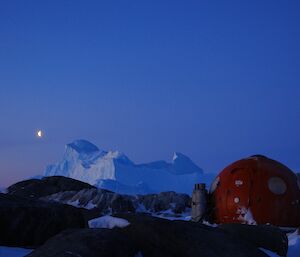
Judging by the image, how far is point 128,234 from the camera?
5.11 metres

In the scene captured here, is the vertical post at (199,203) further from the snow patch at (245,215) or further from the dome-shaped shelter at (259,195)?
the snow patch at (245,215)

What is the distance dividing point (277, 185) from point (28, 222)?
7.09 meters

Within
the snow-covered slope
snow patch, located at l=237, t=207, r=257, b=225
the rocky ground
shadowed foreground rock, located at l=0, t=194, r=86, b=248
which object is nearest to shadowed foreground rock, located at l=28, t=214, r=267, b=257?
the rocky ground

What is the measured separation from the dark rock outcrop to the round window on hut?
14.2 metres

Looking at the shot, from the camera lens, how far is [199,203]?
12.1m

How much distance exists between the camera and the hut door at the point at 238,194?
11.3 metres

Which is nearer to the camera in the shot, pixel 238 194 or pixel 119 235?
pixel 119 235

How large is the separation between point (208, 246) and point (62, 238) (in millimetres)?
1627

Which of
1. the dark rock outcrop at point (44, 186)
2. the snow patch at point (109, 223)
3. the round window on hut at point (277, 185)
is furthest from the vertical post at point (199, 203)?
the dark rock outcrop at point (44, 186)

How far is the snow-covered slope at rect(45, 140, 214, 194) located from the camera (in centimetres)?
8275

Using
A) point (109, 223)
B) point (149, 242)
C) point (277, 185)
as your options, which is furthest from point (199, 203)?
point (149, 242)

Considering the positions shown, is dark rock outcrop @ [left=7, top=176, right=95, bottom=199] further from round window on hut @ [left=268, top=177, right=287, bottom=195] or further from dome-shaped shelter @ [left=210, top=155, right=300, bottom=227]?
round window on hut @ [left=268, top=177, right=287, bottom=195]

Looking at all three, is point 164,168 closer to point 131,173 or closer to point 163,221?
point 131,173

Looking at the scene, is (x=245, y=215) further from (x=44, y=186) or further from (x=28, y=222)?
(x=44, y=186)
